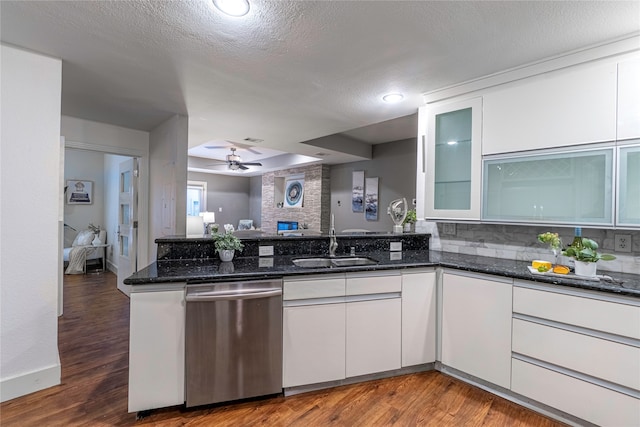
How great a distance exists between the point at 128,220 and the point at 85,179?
3.40 m

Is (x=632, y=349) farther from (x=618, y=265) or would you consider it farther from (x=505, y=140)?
(x=505, y=140)

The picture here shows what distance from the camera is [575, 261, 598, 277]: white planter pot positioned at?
1.81 m

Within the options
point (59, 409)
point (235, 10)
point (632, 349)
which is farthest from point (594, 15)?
point (59, 409)

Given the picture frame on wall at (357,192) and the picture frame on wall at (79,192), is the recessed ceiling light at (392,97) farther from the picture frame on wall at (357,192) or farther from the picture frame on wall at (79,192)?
the picture frame on wall at (79,192)

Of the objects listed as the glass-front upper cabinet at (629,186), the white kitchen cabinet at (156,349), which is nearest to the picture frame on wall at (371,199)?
the glass-front upper cabinet at (629,186)

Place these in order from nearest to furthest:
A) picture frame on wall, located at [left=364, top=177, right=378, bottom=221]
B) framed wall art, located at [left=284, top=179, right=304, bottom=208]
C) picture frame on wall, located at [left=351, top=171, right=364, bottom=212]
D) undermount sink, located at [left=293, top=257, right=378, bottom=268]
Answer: undermount sink, located at [left=293, top=257, right=378, bottom=268] < picture frame on wall, located at [left=364, top=177, right=378, bottom=221] < picture frame on wall, located at [left=351, top=171, right=364, bottom=212] < framed wall art, located at [left=284, top=179, right=304, bottom=208]

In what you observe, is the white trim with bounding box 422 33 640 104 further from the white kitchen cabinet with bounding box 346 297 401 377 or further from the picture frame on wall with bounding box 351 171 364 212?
the picture frame on wall with bounding box 351 171 364 212

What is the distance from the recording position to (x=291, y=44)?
193 centimetres

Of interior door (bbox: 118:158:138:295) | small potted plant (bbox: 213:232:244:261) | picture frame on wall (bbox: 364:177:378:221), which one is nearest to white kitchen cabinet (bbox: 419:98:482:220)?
small potted plant (bbox: 213:232:244:261)

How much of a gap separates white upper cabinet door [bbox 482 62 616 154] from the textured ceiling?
19cm

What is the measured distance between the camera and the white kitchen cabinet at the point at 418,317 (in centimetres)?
228

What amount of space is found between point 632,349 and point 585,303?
27 cm

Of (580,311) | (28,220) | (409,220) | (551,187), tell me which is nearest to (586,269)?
(580,311)

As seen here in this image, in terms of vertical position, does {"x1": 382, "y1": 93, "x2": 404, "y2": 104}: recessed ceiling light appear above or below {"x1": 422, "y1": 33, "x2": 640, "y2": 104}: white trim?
above
